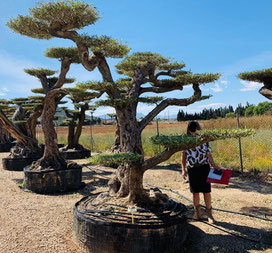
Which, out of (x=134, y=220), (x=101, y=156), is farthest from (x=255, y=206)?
(x=101, y=156)

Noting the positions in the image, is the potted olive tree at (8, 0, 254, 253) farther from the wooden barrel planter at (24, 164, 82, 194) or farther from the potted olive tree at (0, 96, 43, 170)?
the potted olive tree at (0, 96, 43, 170)

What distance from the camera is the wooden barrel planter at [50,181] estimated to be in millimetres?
4652

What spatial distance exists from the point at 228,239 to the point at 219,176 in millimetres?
679

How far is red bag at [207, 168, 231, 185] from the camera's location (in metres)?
3.04

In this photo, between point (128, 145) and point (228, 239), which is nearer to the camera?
point (228, 239)

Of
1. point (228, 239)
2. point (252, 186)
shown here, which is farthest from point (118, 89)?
point (252, 186)

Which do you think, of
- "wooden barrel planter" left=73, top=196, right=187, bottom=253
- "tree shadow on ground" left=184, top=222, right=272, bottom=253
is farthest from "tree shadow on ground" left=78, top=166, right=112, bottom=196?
"tree shadow on ground" left=184, top=222, right=272, bottom=253

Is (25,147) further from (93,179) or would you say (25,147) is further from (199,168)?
(199,168)

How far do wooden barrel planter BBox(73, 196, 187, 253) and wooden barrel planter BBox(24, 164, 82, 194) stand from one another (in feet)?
7.16

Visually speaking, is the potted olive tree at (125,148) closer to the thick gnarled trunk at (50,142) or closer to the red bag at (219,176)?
the red bag at (219,176)

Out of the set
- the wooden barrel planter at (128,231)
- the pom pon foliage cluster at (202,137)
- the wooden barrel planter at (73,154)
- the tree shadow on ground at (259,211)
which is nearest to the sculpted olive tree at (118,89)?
the pom pon foliage cluster at (202,137)

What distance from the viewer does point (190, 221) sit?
324cm

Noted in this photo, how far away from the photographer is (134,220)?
7.90ft

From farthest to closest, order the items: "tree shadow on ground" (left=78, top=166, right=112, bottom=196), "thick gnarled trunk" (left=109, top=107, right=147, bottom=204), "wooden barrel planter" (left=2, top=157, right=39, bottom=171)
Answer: "wooden barrel planter" (left=2, top=157, right=39, bottom=171) < "tree shadow on ground" (left=78, top=166, right=112, bottom=196) < "thick gnarled trunk" (left=109, top=107, right=147, bottom=204)
